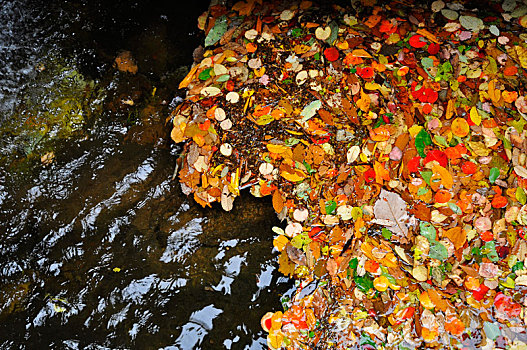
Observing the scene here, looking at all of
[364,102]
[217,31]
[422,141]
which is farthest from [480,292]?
[217,31]

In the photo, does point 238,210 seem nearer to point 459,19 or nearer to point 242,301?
point 242,301

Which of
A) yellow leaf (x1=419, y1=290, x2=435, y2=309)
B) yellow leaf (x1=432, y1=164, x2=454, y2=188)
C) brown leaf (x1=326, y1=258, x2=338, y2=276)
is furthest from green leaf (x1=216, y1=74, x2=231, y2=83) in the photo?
yellow leaf (x1=419, y1=290, x2=435, y2=309)

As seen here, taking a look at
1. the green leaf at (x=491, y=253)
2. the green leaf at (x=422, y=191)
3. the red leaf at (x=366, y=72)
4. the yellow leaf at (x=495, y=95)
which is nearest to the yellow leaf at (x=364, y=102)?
the red leaf at (x=366, y=72)

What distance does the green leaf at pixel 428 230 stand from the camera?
215cm

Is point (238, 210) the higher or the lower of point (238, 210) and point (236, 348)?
the higher

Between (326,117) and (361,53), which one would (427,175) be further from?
(361,53)

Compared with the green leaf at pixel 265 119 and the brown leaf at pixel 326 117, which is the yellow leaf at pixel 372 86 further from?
the green leaf at pixel 265 119

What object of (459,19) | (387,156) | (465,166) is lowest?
(465,166)

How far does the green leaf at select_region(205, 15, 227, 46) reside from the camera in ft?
7.92

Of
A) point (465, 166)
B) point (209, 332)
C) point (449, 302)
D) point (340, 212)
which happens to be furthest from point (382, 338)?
point (465, 166)

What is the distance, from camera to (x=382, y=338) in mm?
2037

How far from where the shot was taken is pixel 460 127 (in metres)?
2.25

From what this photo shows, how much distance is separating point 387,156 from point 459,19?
3.25 ft

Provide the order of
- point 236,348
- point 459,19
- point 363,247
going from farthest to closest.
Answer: point 459,19
point 363,247
point 236,348
